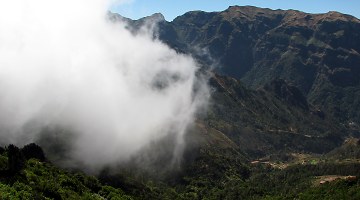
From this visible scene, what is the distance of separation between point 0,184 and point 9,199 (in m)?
27.4

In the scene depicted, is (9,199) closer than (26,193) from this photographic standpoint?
Yes

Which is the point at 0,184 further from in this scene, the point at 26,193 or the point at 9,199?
the point at 9,199

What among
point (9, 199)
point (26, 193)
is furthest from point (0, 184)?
point (9, 199)

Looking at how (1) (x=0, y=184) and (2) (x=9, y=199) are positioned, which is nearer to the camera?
(2) (x=9, y=199)

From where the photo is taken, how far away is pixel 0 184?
190375mm

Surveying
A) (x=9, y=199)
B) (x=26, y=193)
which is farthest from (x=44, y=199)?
(x=9, y=199)

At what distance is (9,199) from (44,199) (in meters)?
28.4

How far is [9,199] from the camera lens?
6531 inches

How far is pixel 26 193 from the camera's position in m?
186

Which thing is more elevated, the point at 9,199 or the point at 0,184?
the point at 0,184

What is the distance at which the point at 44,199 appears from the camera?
634 feet

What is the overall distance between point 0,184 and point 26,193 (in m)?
12.6

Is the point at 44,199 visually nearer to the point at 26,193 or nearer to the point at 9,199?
the point at 26,193
